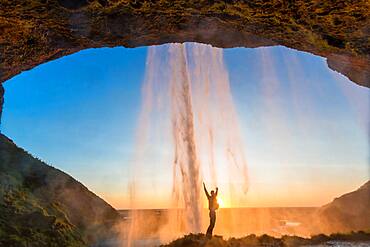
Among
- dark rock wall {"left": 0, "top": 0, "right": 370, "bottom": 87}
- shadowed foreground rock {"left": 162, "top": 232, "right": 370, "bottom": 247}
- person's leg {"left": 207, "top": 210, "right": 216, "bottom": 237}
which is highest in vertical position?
dark rock wall {"left": 0, "top": 0, "right": 370, "bottom": 87}

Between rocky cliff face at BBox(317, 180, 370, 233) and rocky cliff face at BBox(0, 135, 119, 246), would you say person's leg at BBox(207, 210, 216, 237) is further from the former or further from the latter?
rocky cliff face at BBox(317, 180, 370, 233)

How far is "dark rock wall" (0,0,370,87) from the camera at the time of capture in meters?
5.85

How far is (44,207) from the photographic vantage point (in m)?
22.3

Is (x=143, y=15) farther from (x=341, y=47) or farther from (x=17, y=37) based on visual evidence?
(x=341, y=47)

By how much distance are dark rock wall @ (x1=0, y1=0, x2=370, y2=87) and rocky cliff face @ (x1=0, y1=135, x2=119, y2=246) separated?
10942 mm

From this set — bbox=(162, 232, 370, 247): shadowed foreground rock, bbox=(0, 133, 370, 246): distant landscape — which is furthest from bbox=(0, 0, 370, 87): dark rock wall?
bbox=(0, 133, 370, 246): distant landscape

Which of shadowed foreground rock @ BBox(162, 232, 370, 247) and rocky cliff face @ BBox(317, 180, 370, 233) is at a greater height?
rocky cliff face @ BBox(317, 180, 370, 233)

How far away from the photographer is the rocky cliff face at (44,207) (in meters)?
17.1

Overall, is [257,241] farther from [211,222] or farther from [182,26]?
[182,26]

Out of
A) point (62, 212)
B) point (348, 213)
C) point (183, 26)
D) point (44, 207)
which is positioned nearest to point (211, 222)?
→ point (183, 26)

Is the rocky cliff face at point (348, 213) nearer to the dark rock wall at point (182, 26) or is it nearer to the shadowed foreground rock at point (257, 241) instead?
the shadowed foreground rock at point (257, 241)

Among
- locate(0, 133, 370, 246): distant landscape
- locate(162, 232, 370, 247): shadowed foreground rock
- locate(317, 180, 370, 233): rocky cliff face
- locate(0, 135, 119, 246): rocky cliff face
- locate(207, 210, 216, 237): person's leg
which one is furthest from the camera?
locate(317, 180, 370, 233): rocky cliff face

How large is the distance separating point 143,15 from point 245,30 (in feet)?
9.04

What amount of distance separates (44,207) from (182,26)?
64.2ft
